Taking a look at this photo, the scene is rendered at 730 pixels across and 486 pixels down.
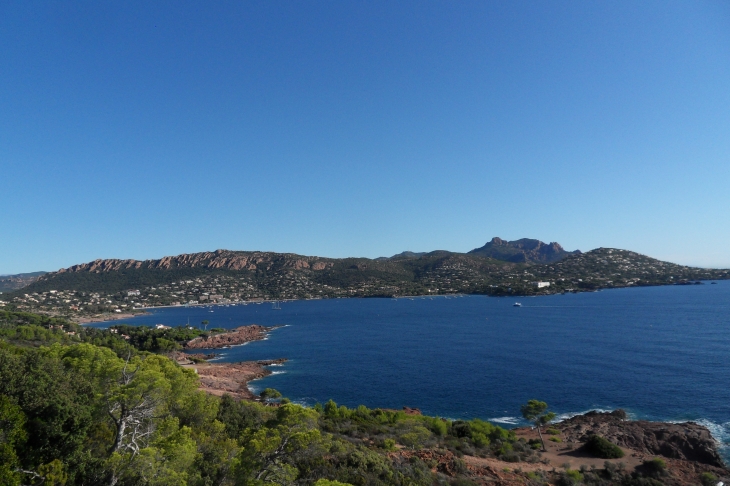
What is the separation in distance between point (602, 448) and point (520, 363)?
27.3 m

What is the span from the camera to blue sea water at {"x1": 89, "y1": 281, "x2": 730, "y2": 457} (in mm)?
37312

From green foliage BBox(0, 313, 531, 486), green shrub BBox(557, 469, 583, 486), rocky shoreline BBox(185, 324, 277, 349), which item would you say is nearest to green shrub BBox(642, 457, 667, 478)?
green shrub BBox(557, 469, 583, 486)

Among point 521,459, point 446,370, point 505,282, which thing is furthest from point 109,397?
point 505,282

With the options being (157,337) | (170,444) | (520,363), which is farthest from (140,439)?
(157,337)

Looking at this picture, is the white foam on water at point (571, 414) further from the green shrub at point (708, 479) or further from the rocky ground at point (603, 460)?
the green shrub at point (708, 479)

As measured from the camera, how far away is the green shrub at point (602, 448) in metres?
25.5

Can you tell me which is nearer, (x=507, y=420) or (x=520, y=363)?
(x=507, y=420)

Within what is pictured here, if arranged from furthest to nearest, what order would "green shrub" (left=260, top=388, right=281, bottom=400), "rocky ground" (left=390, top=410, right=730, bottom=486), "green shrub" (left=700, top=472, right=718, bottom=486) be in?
"green shrub" (left=260, top=388, right=281, bottom=400) → "green shrub" (left=700, top=472, right=718, bottom=486) → "rocky ground" (left=390, top=410, right=730, bottom=486)

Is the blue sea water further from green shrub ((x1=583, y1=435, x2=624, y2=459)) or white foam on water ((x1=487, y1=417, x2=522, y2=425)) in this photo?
green shrub ((x1=583, y1=435, x2=624, y2=459))

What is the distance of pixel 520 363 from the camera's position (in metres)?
52.4

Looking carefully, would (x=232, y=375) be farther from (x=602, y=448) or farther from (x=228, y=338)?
(x=602, y=448)

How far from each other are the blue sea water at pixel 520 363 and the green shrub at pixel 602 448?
25.9 ft

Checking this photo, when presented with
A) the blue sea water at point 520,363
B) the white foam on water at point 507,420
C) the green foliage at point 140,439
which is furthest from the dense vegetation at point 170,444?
the blue sea water at point 520,363

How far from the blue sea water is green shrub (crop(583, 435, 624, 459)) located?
25.9 feet
